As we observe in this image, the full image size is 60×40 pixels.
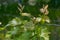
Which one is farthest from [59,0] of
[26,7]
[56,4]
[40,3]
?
[26,7]

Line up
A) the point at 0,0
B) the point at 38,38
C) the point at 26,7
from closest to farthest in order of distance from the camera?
1. the point at 38,38
2. the point at 26,7
3. the point at 0,0

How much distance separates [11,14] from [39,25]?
155 centimetres

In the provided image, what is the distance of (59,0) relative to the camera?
415 cm

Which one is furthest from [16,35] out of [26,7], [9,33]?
[26,7]

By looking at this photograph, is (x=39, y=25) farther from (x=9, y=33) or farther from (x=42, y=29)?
(x=9, y=33)

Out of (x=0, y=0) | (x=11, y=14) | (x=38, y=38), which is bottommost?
(x=38, y=38)

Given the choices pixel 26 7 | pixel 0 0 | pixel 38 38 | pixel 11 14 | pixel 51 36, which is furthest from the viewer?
pixel 0 0

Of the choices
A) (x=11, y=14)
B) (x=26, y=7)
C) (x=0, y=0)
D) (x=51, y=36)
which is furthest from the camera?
(x=0, y=0)

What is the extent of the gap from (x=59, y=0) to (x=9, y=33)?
2176 millimetres

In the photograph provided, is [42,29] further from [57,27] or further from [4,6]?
[4,6]

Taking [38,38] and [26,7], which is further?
[26,7]

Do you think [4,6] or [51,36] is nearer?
[51,36]

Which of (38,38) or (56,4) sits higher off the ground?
(56,4)

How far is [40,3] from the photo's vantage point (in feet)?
13.3
